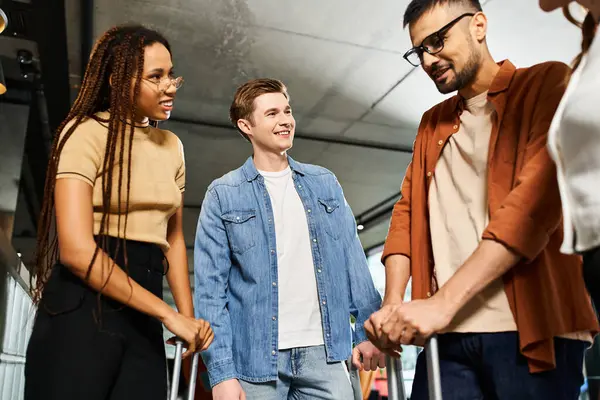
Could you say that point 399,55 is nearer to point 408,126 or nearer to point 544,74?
point 408,126

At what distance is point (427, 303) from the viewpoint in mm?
1234

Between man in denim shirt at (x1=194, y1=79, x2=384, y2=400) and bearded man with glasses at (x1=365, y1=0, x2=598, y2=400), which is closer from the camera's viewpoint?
bearded man with glasses at (x1=365, y1=0, x2=598, y2=400)

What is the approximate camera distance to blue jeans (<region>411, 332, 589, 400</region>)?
1.22 m

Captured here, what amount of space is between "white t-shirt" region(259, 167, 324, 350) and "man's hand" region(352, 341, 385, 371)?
0.15 metres

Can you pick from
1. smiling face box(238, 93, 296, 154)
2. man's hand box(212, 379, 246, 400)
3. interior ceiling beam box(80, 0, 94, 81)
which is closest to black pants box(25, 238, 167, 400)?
man's hand box(212, 379, 246, 400)

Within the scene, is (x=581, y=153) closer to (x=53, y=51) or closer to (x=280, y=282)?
(x=280, y=282)

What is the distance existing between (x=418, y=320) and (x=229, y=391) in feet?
2.54

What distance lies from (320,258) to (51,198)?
2.96ft

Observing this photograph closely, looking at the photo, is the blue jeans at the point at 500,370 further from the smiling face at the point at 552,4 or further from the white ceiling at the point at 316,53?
the white ceiling at the point at 316,53

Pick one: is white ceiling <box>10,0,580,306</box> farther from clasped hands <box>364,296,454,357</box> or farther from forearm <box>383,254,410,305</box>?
clasped hands <box>364,296,454,357</box>

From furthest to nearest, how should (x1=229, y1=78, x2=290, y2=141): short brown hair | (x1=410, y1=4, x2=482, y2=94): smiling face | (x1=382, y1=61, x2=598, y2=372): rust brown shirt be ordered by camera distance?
(x1=229, y1=78, x2=290, y2=141): short brown hair, (x1=410, y1=4, x2=482, y2=94): smiling face, (x1=382, y1=61, x2=598, y2=372): rust brown shirt

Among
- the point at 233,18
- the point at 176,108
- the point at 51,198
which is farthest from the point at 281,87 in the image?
the point at 176,108

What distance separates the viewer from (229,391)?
1.74 metres

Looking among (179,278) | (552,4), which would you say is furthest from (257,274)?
(552,4)
